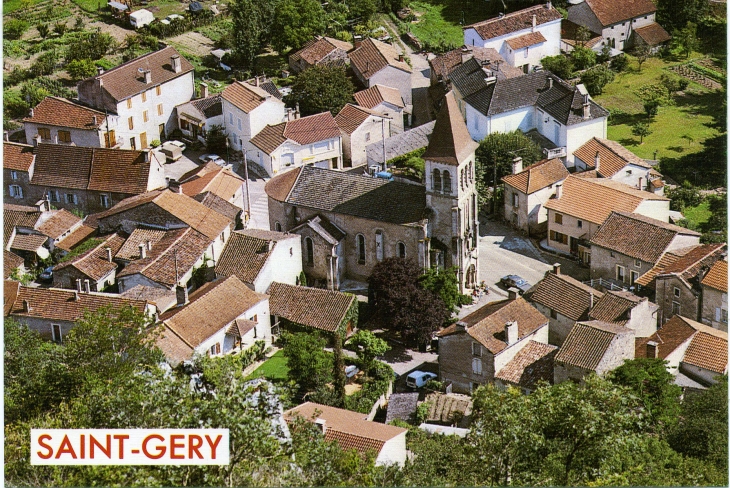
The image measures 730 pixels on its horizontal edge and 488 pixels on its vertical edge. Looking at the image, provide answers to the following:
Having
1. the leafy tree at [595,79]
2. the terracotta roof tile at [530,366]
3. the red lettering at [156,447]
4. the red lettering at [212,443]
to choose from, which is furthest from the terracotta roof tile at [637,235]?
the red lettering at [156,447]

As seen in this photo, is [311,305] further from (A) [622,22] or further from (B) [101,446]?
(A) [622,22]

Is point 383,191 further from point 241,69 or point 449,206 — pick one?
point 241,69

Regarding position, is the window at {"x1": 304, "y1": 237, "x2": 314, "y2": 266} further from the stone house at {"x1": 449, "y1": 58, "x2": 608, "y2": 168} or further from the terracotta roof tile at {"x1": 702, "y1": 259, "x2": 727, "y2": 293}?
the terracotta roof tile at {"x1": 702, "y1": 259, "x2": 727, "y2": 293}

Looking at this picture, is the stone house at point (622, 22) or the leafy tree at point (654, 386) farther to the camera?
the stone house at point (622, 22)

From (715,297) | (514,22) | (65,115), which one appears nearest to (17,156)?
(65,115)

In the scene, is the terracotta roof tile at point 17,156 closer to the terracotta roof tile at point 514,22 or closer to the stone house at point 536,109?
the stone house at point 536,109

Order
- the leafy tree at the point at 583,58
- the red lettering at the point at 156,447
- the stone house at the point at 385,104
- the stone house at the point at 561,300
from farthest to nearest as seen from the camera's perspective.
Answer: the leafy tree at the point at 583,58
the stone house at the point at 385,104
the stone house at the point at 561,300
the red lettering at the point at 156,447

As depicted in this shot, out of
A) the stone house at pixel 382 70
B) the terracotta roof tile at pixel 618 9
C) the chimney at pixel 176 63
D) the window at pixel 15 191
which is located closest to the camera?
the window at pixel 15 191
